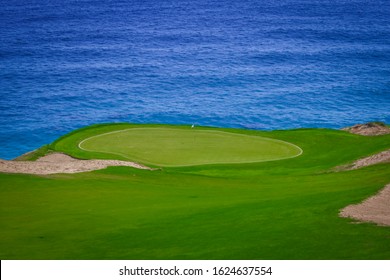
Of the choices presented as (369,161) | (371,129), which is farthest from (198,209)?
A: (371,129)

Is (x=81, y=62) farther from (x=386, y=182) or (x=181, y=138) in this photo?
(x=386, y=182)

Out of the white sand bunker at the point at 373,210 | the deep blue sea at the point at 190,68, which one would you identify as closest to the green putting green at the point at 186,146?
the white sand bunker at the point at 373,210

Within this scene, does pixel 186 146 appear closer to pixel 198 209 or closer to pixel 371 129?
pixel 371 129

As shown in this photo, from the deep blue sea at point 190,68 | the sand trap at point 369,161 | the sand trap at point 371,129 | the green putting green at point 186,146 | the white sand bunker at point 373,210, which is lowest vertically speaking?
the white sand bunker at point 373,210

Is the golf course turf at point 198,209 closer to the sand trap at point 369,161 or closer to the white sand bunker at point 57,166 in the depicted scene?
the sand trap at point 369,161

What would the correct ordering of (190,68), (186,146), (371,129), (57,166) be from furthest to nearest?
(190,68) → (371,129) → (186,146) → (57,166)

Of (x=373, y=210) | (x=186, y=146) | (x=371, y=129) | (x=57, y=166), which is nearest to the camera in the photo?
(x=373, y=210)

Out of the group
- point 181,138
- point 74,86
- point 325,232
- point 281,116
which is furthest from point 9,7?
point 325,232
